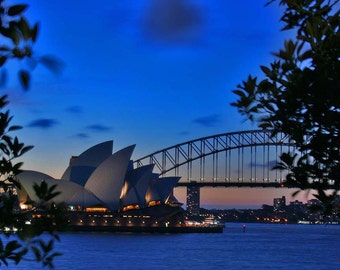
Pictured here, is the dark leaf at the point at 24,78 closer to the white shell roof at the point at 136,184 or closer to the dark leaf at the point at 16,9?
the dark leaf at the point at 16,9

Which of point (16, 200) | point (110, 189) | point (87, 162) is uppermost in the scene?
point (87, 162)

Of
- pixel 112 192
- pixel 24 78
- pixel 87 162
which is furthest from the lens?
pixel 87 162

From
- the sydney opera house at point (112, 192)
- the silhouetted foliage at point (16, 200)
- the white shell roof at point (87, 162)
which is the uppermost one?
the white shell roof at point (87, 162)

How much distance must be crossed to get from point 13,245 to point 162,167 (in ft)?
362

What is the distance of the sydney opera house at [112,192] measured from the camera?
8194cm

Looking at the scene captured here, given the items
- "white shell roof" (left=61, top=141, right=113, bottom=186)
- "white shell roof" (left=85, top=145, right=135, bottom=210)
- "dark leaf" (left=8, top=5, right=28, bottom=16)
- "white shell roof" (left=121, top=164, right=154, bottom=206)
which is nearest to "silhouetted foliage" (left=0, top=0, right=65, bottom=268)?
"dark leaf" (left=8, top=5, right=28, bottom=16)

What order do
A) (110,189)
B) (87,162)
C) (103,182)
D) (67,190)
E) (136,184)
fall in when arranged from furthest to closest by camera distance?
1. (67,190)
2. (136,184)
3. (87,162)
4. (110,189)
5. (103,182)

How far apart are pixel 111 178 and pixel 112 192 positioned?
13.4 ft

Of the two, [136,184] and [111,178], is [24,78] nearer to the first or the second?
[111,178]

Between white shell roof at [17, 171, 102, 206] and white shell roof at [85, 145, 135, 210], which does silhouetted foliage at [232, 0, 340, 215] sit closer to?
white shell roof at [85, 145, 135, 210]

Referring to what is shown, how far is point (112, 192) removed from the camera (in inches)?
3376

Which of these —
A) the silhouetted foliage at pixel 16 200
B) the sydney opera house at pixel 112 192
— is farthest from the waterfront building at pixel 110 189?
the silhouetted foliage at pixel 16 200

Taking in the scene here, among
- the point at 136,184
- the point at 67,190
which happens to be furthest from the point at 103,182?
the point at 67,190

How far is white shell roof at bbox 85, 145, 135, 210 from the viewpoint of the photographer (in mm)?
78875
